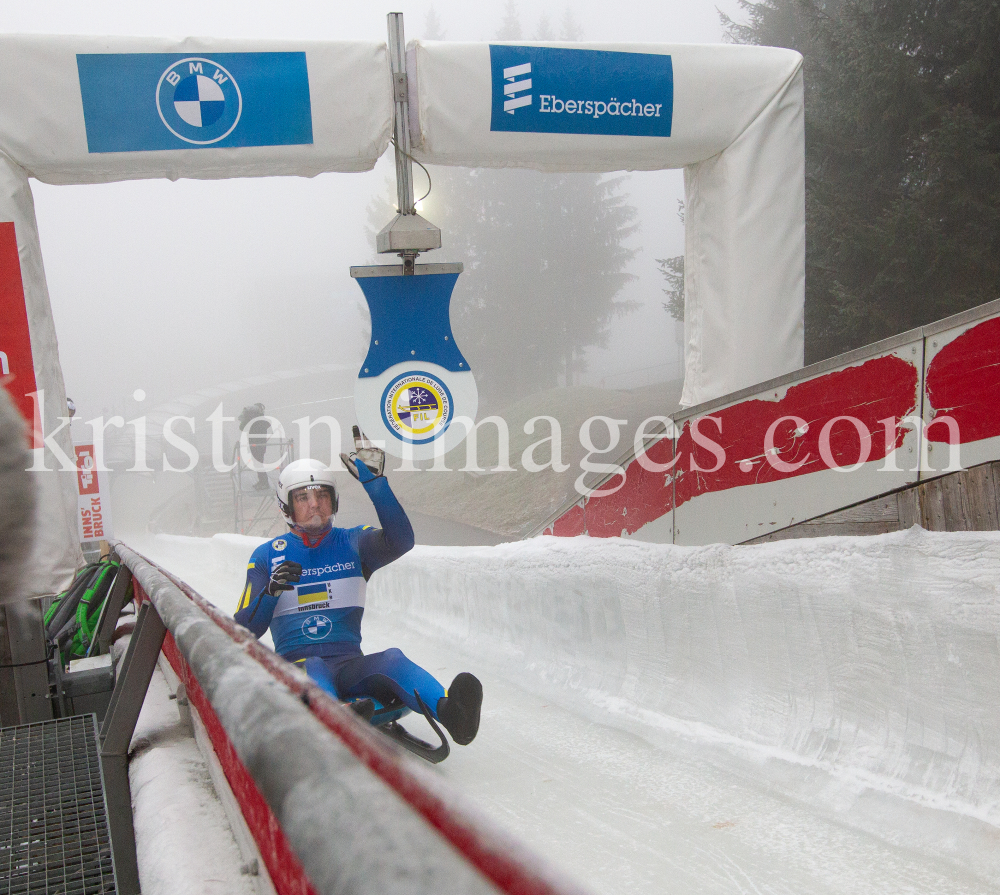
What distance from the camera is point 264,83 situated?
11.2ft

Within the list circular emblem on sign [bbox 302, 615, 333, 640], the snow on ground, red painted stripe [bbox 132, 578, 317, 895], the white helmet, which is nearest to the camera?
red painted stripe [bbox 132, 578, 317, 895]

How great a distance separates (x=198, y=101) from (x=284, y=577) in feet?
6.22

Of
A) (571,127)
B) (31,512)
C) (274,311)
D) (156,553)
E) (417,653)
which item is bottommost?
(156,553)

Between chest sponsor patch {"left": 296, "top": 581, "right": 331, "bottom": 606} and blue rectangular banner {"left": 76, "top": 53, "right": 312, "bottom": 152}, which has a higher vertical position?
blue rectangular banner {"left": 76, "top": 53, "right": 312, "bottom": 152}

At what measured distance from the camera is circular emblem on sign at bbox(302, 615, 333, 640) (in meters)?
3.12

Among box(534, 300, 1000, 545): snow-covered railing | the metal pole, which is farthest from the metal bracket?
box(534, 300, 1000, 545): snow-covered railing

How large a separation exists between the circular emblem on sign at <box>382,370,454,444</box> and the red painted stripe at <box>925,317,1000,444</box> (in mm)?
2362

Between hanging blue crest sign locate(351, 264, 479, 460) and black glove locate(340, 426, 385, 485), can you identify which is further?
hanging blue crest sign locate(351, 264, 479, 460)

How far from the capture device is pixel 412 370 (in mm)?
4219

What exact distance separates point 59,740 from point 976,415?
3018 millimetres

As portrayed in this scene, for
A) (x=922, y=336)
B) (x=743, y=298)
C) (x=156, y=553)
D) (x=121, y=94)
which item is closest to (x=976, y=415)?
(x=922, y=336)

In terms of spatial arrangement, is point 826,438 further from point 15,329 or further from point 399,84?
point 15,329

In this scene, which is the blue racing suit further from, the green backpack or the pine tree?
the pine tree

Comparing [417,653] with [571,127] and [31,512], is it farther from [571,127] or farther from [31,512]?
[31,512]
